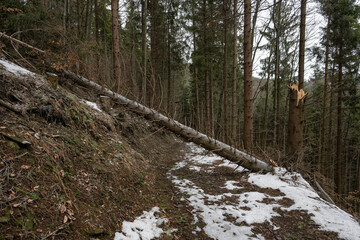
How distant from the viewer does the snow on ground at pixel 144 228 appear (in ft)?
7.09

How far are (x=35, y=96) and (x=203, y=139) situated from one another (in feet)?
12.9

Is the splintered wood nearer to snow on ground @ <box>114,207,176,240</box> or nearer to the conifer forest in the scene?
the conifer forest

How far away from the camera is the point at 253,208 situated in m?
3.14

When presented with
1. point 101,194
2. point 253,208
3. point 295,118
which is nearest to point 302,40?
point 295,118

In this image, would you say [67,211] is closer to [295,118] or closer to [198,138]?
[198,138]

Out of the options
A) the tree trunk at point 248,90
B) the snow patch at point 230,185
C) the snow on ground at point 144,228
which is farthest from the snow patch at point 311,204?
the snow on ground at point 144,228

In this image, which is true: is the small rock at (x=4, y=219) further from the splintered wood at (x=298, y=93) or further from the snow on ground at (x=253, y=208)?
the splintered wood at (x=298, y=93)

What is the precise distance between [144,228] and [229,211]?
153cm

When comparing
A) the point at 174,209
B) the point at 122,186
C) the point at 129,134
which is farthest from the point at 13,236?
the point at 129,134

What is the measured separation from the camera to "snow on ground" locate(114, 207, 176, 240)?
7.09 feet

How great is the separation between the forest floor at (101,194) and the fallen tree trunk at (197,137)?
0.39 m

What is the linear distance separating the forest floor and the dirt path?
0.05 ft

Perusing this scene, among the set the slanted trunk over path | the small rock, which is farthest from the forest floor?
the slanted trunk over path

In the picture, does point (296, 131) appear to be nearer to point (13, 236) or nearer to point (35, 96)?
point (13, 236)
